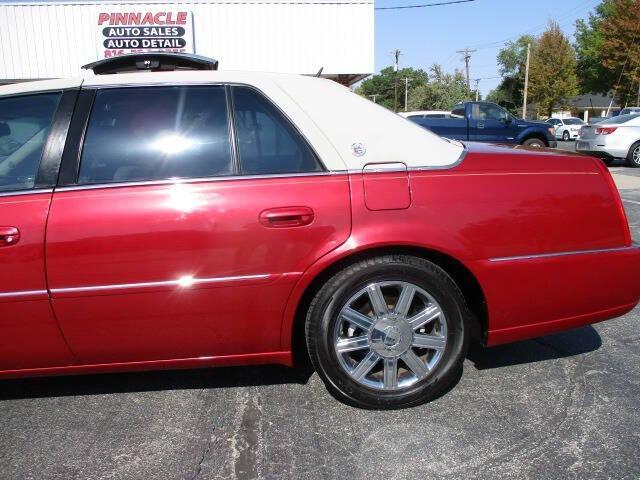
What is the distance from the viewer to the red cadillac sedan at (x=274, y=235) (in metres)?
2.33

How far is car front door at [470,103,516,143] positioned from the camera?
552 inches

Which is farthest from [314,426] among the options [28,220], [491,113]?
[491,113]

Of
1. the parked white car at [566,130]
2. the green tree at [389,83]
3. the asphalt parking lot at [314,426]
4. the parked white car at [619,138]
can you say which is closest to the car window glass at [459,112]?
the parked white car at [619,138]

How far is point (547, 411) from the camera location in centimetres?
260

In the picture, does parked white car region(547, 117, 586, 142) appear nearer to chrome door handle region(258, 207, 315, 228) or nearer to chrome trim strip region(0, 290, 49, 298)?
chrome door handle region(258, 207, 315, 228)

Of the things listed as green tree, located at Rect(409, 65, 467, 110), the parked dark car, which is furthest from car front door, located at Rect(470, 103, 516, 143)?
green tree, located at Rect(409, 65, 467, 110)

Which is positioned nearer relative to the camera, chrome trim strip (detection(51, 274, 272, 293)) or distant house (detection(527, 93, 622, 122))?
chrome trim strip (detection(51, 274, 272, 293))

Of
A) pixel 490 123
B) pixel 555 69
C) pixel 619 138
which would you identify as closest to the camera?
pixel 619 138

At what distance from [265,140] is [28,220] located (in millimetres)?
1083

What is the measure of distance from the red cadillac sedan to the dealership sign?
17.0 metres

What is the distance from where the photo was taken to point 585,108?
64.0 m

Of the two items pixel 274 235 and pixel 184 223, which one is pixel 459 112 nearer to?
pixel 274 235

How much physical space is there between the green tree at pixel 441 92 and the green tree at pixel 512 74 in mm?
4952

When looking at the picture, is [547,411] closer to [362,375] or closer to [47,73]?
[362,375]
